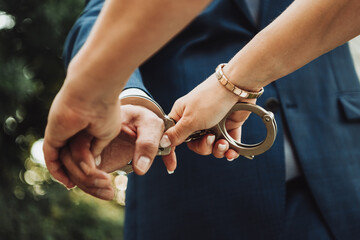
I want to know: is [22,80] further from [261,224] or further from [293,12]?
[293,12]

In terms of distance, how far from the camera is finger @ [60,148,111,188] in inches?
34.0

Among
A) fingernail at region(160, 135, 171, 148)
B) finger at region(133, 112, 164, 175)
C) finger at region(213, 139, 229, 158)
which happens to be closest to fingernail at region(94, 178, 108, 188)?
finger at region(133, 112, 164, 175)

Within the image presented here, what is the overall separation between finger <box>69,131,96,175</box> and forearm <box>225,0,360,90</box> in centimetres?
40

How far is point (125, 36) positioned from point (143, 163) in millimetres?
385

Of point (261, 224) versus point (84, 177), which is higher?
point (84, 177)

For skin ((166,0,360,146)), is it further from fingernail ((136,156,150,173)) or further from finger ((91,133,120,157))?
finger ((91,133,120,157))

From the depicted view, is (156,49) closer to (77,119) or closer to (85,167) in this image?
(77,119)

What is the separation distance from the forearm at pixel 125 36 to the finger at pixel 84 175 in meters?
0.21

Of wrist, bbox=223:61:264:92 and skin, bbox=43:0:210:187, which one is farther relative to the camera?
wrist, bbox=223:61:264:92

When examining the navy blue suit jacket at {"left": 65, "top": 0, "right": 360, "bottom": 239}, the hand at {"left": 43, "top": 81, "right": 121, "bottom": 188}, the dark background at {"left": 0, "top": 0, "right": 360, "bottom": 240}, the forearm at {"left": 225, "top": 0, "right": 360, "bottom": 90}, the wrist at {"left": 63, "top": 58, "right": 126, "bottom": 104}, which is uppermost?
the forearm at {"left": 225, "top": 0, "right": 360, "bottom": 90}

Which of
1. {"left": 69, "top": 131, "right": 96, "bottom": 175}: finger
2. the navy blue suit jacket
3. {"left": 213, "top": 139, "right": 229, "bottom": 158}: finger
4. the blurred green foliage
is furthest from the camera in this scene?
the blurred green foliage

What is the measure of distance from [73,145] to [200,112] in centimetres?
33

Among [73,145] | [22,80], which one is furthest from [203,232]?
[22,80]

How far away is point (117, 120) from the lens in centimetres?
83
